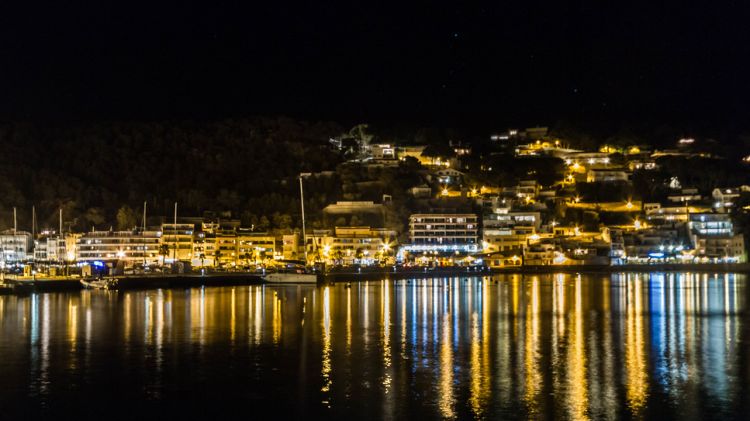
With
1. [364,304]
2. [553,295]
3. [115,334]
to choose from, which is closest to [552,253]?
[553,295]

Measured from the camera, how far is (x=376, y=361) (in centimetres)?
1434

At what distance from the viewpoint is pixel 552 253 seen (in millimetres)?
61031

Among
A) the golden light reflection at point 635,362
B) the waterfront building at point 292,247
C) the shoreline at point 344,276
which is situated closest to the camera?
the golden light reflection at point 635,362

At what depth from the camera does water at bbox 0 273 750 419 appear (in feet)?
35.5

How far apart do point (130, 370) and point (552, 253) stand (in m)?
50.0

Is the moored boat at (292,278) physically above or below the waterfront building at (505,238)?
below

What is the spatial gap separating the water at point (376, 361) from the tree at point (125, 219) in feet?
120

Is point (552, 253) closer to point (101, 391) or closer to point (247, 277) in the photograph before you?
point (247, 277)

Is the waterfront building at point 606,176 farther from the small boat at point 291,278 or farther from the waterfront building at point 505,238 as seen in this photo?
the small boat at point 291,278

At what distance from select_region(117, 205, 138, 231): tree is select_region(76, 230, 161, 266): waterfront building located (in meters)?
2.88

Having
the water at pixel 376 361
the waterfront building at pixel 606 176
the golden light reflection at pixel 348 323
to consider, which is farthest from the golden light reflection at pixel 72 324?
the waterfront building at pixel 606 176

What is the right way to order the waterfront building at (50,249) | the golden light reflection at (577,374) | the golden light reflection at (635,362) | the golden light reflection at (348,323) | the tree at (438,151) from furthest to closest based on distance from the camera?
the tree at (438,151)
the waterfront building at (50,249)
the golden light reflection at (348,323)
the golden light reflection at (635,362)
the golden light reflection at (577,374)

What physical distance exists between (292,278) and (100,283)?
8708 mm

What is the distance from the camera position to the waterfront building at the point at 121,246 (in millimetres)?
59000
